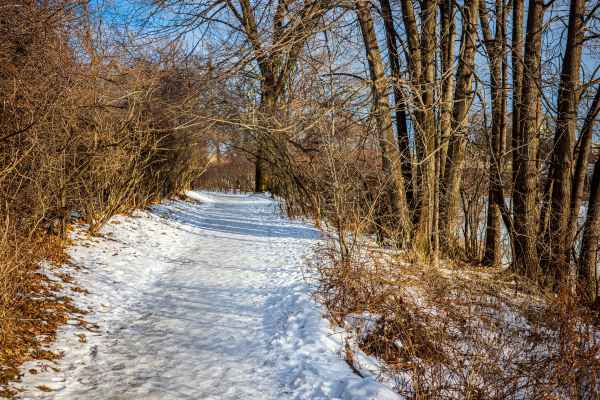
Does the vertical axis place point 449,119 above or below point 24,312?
above

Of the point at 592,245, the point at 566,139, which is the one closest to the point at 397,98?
the point at 566,139

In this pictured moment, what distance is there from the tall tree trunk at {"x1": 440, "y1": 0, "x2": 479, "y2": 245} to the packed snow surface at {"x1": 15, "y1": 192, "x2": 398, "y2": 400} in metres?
3.64

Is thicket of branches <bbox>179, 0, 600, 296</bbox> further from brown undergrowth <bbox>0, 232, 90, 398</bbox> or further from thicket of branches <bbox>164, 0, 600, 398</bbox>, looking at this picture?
brown undergrowth <bbox>0, 232, 90, 398</bbox>

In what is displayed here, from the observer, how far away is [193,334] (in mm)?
4316

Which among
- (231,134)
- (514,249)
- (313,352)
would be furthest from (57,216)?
(514,249)

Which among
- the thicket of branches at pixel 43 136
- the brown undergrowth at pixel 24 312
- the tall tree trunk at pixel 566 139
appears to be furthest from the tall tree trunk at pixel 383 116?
the brown undergrowth at pixel 24 312

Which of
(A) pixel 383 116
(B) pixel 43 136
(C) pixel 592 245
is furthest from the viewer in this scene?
(A) pixel 383 116

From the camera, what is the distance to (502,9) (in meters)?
9.22

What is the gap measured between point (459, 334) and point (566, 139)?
16.7 ft

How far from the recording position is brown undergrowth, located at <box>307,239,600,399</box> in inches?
136

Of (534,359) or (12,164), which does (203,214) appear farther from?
(534,359)

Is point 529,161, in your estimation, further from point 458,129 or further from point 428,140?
point 428,140

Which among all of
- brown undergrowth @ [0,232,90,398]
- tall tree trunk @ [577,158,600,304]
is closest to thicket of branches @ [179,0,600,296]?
tall tree trunk @ [577,158,600,304]

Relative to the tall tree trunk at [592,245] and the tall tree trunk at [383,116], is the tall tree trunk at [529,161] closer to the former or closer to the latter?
the tall tree trunk at [592,245]
